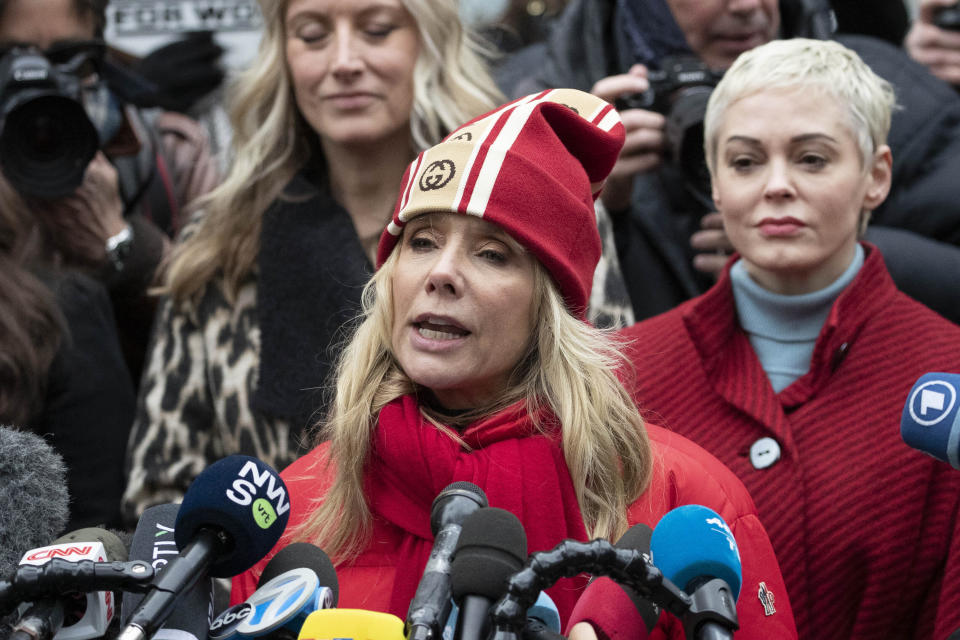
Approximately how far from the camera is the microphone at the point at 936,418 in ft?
6.23

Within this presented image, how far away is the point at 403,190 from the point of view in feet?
8.55

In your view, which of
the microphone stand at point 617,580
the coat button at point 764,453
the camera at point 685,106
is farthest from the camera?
the camera at point 685,106

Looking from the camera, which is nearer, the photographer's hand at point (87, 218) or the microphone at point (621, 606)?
the microphone at point (621, 606)

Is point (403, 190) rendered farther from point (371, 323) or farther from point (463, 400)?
point (463, 400)

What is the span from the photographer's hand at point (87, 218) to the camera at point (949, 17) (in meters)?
2.54

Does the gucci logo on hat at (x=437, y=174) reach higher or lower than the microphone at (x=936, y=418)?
higher

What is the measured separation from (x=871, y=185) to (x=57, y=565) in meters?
2.15

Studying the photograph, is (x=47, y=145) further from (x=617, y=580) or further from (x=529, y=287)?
(x=617, y=580)

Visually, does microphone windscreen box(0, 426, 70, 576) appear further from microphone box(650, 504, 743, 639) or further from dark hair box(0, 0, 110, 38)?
dark hair box(0, 0, 110, 38)

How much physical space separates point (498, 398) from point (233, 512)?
88 centimetres

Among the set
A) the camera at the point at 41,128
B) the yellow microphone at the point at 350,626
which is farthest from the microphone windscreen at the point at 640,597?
the camera at the point at 41,128

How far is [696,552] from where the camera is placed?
1716 millimetres

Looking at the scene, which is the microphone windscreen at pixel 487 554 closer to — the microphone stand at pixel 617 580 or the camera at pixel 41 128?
the microphone stand at pixel 617 580

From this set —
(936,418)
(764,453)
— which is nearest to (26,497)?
(936,418)
